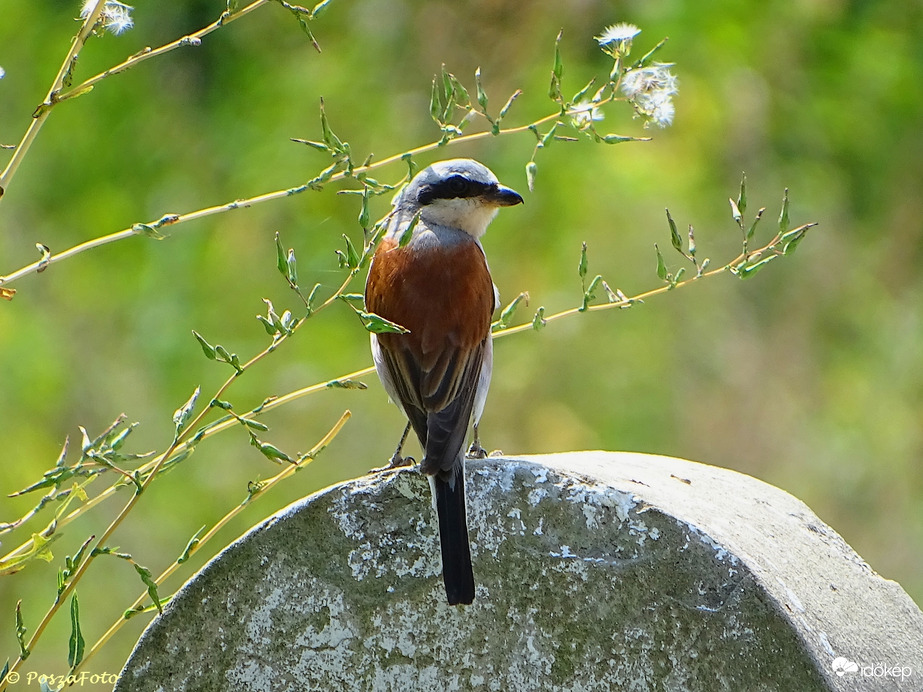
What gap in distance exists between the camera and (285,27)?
8383 mm

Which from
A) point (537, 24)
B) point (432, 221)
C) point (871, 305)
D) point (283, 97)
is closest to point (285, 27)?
point (283, 97)

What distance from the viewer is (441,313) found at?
306cm

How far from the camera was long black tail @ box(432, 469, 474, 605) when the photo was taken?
2.16 metres

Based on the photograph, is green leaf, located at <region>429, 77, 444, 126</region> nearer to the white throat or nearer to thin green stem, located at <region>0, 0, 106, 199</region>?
thin green stem, located at <region>0, 0, 106, 199</region>

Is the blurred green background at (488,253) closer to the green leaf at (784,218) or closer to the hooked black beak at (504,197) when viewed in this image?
the hooked black beak at (504,197)

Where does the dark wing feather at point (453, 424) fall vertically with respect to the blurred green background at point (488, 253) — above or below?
below

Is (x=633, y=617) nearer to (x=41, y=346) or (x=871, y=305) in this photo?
(x=41, y=346)

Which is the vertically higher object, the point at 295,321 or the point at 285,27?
the point at 285,27

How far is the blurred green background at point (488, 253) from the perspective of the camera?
20.1 ft

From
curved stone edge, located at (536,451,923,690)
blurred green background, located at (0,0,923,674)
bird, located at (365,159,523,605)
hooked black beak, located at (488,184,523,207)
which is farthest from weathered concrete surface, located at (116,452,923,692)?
blurred green background, located at (0,0,923,674)

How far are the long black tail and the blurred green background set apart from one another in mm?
3514

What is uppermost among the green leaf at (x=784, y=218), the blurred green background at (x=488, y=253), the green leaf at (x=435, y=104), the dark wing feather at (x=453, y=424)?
the blurred green background at (x=488, y=253)

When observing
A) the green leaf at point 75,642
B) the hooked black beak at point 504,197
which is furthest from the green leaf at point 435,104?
the hooked black beak at point 504,197

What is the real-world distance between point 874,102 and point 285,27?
4.86 meters
